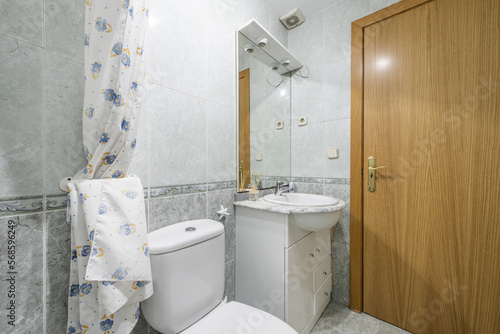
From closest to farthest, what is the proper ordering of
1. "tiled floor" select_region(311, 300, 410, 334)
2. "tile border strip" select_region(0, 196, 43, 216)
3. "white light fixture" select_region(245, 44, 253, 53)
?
"tile border strip" select_region(0, 196, 43, 216) → "tiled floor" select_region(311, 300, 410, 334) → "white light fixture" select_region(245, 44, 253, 53)

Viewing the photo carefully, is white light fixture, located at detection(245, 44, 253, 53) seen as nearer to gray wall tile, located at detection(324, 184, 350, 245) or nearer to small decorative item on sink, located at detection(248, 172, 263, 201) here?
small decorative item on sink, located at detection(248, 172, 263, 201)

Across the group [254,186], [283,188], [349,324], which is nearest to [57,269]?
[254,186]

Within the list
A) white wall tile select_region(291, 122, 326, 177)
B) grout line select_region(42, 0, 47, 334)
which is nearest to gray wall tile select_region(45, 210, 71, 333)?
grout line select_region(42, 0, 47, 334)

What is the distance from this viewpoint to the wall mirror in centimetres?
140

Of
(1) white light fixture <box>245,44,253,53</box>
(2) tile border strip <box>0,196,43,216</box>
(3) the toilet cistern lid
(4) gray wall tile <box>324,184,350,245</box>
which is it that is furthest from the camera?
(4) gray wall tile <box>324,184,350,245</box>

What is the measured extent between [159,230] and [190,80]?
0.76 metres

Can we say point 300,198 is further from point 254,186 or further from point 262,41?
point 262,41

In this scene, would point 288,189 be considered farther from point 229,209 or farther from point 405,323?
point 405,323

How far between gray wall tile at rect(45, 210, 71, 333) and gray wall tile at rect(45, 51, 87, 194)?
110mm

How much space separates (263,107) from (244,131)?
328mm

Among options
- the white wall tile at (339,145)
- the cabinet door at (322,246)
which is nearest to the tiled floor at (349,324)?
the cabinet door at (322,246)

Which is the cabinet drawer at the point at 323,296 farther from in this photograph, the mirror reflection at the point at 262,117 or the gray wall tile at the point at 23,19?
the gray wall tile at the point at 23,19

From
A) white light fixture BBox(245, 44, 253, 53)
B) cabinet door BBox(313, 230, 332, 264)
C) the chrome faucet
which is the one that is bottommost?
cabinet door BBox(313, 230, 332, 264)

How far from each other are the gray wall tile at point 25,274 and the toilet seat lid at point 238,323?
486 mm
